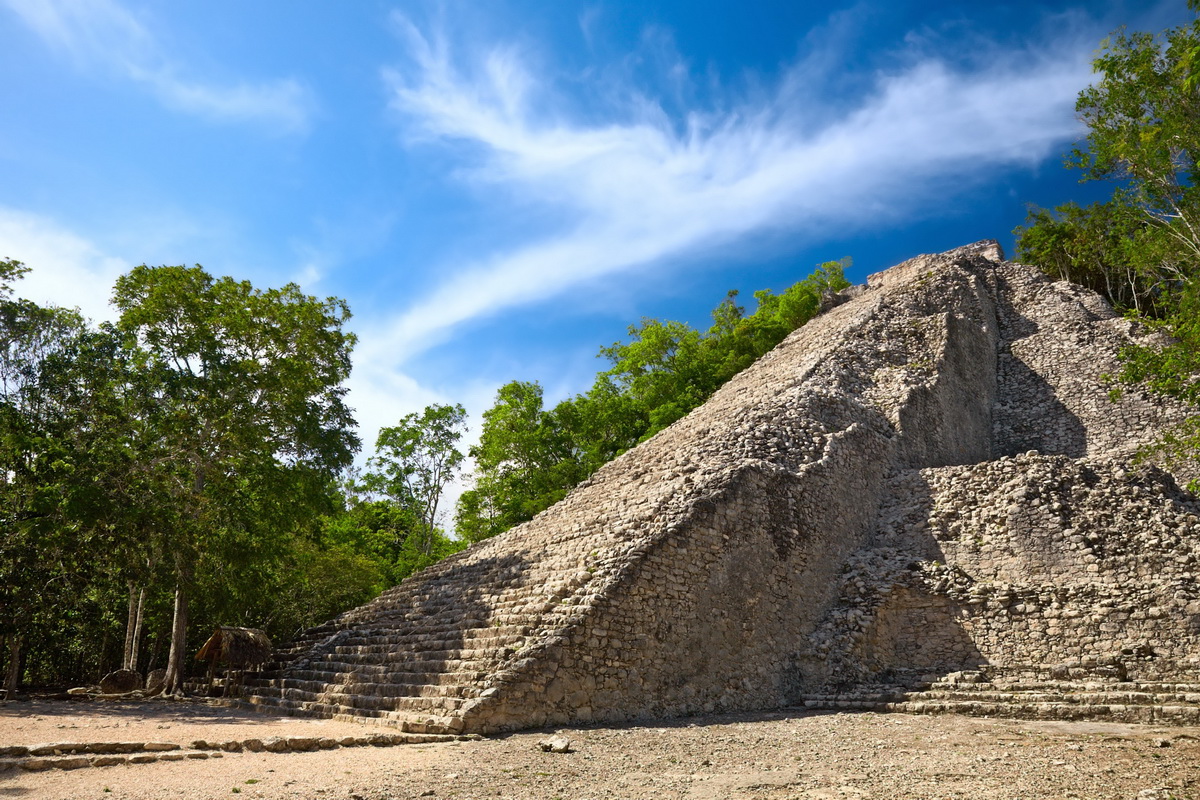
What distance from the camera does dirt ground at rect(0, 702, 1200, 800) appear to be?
5.67m

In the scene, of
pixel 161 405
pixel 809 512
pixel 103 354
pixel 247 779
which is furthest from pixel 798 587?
pixel 103 354

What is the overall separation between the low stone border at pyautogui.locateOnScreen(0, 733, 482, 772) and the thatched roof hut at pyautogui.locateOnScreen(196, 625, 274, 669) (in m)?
6.22

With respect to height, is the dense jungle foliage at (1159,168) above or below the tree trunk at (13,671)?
above

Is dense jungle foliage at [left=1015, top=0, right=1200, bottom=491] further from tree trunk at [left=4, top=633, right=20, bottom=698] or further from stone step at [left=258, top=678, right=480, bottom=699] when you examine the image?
tree trunk at [left=4, top=633, right=20, bottom=698]

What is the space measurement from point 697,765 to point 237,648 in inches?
403

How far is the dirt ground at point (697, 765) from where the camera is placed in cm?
567

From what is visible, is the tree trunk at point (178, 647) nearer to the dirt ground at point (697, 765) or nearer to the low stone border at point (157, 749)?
the dirt ground at point (697, 765)

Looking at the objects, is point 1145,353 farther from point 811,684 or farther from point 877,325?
point 877,325

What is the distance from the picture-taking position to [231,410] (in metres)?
14.8

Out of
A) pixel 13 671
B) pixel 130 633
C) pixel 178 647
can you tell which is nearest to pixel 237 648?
pixel 178 647

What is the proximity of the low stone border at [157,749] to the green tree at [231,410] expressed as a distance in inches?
239

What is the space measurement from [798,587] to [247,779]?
8625 millimetres

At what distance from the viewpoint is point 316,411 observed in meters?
16.5

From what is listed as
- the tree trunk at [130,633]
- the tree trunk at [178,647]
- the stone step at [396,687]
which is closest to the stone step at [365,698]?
the stone step at [396,687]
